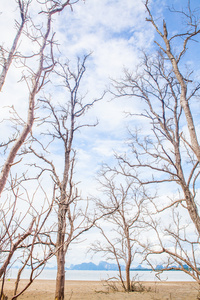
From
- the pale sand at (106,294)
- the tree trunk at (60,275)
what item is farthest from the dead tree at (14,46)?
the pale sand at (106,294)

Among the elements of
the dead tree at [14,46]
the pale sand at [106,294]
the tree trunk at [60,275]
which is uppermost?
the dead tree at [14,46]

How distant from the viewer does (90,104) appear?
998cm

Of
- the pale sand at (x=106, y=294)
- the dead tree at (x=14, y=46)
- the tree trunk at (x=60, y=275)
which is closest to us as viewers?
the dead tree at (x=14, y=46)

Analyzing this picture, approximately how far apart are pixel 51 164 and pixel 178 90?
6022 millimetres

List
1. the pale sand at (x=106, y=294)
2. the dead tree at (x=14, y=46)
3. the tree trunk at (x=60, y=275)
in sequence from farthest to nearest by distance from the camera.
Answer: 1. the pale sand at (x=106, y=294)
2. the tree trunk at (x=60, y=275)
3. the dead tree at (x=14, y=46)

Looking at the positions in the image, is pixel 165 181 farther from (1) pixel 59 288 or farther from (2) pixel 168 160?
(1) pixel 59 288

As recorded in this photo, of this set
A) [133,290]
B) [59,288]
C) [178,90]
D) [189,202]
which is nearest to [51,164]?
[59,288]

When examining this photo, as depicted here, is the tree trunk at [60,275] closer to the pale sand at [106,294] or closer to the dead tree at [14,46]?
the pale sand at [106,294]

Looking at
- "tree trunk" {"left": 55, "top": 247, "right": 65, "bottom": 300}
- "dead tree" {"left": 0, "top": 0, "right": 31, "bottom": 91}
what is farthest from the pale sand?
"dead tree" {"left": 0, "top": 0, "right": 31, "bottom": 91}

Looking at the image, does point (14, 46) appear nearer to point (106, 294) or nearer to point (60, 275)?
point (60, 275)

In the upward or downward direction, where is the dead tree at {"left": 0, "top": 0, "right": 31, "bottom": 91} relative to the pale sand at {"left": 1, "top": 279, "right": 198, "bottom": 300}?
upward

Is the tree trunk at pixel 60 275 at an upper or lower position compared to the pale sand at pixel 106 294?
upper

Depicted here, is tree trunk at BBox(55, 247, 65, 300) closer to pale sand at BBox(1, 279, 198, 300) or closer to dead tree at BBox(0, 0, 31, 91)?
pale sand at BBox(1, 279, 198, 300)

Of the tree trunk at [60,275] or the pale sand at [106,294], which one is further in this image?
the pale sand at [106,294]
